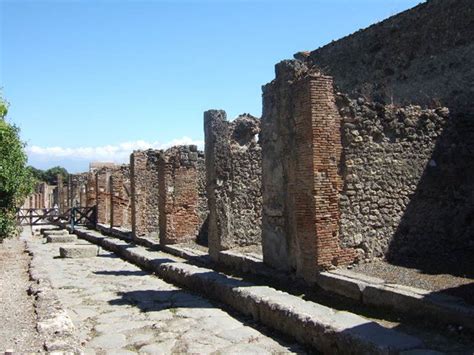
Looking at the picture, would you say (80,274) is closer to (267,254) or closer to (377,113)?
(267,254)

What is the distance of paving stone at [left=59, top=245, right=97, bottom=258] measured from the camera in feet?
42.0

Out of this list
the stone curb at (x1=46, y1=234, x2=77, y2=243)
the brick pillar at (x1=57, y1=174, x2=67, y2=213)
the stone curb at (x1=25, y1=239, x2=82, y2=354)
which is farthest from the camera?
the brick pillar at (x1=57, y1=174, x2=67, y2=213)

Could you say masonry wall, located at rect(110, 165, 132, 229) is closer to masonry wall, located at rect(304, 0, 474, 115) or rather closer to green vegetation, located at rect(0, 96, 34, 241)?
green vegetation, located at rect(0, 96, 34, 241)

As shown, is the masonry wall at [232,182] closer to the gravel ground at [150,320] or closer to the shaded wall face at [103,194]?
the gravel ground at [150,320]

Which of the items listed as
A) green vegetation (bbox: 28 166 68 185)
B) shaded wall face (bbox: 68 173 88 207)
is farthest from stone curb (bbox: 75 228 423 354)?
green vegetation (bbox: 28 166 68 185)

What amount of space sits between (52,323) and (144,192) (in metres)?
10.2

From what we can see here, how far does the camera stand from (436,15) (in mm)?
14805

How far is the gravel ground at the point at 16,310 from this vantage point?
15.8ft

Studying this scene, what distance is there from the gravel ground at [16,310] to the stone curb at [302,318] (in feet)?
7.73

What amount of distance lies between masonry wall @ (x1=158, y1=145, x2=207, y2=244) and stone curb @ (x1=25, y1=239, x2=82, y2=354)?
4240mm

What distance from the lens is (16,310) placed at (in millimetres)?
6578

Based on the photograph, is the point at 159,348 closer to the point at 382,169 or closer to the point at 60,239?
the point at 382,169

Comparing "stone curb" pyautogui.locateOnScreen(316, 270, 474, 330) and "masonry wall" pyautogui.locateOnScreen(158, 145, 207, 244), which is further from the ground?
"masonry wall" pyautogui.locateOnScreen(158, 145, 207, 244)

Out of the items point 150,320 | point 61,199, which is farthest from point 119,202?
point 61,199
